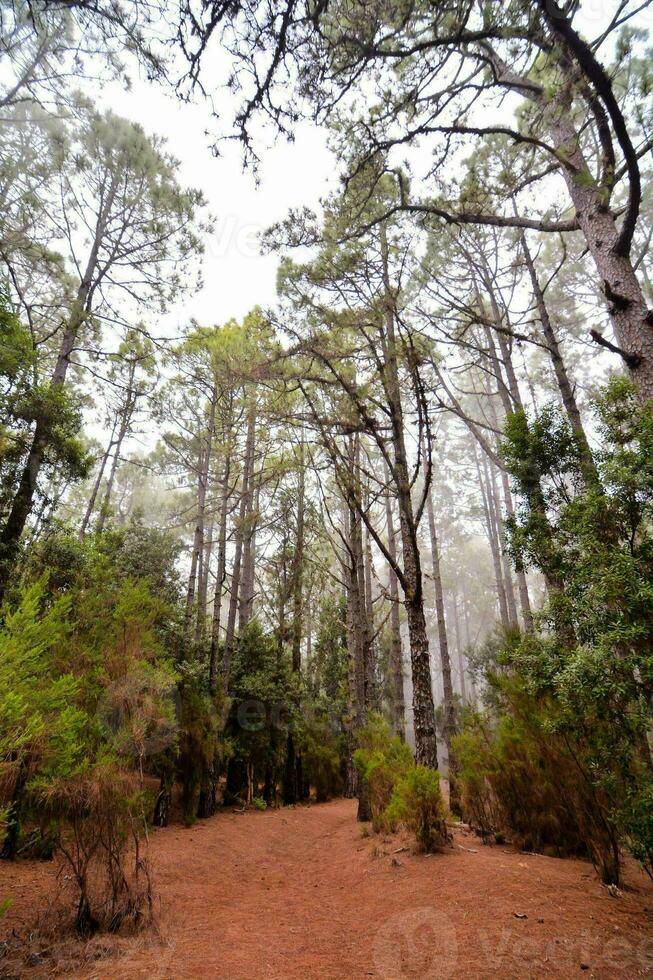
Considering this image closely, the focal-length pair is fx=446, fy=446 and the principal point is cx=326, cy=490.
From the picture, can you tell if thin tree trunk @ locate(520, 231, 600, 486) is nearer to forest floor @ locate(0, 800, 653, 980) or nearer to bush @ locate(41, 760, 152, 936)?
forest floor @ locate(0, 800, 653, 980)

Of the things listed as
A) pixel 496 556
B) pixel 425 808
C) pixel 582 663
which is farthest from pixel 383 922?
pixel 496 556

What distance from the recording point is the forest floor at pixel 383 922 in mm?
2301

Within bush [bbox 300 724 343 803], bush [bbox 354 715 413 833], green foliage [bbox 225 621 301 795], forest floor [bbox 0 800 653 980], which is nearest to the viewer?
forest floor [bbox 0 800 653 980]

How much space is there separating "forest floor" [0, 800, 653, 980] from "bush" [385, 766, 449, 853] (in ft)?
0.50

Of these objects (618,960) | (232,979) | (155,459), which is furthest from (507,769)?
(155,459)

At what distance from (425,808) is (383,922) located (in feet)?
4.29

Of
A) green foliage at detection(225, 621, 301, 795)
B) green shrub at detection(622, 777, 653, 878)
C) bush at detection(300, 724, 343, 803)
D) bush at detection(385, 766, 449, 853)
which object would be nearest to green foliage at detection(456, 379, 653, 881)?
green shrub at detection(622, 777, 653, 878)

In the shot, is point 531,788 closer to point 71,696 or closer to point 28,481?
point 71,696

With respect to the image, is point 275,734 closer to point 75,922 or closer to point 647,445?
point 75,922

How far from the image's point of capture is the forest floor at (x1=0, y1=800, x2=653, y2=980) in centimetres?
230

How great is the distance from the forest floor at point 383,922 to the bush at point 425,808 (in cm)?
15

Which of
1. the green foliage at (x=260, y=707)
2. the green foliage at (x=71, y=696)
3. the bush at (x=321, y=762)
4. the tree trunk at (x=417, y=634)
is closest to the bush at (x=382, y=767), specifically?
the tree trunk at (x=417, y=634)

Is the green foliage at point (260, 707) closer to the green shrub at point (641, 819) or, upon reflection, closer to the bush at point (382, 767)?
the bush at point (382, 767)

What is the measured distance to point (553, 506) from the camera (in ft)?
13.3
